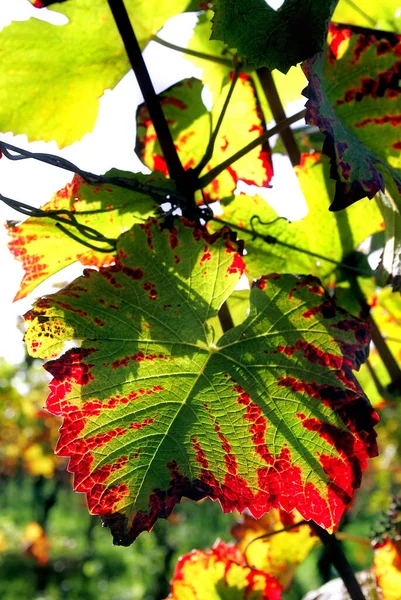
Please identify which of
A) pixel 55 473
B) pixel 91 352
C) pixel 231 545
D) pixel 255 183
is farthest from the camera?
pixel 55 473

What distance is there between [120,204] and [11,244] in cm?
15

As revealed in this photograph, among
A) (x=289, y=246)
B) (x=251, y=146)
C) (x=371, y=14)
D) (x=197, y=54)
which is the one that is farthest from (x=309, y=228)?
(x=371, y=14)

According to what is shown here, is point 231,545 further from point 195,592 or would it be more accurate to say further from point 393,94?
point 393,94

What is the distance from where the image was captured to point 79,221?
0.83 m

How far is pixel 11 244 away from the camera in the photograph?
2.77ft

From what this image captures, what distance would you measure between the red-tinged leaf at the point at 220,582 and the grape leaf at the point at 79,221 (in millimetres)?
487

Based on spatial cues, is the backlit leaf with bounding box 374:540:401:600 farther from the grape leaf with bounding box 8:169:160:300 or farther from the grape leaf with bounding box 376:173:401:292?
the grape leaf with bounding box 8:169:160:300

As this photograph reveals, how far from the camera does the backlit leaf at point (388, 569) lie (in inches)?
38.7

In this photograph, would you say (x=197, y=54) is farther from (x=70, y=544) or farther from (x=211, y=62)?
(x=70, y=544)

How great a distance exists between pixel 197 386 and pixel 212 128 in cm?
40

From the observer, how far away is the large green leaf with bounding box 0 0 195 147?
0.87 m

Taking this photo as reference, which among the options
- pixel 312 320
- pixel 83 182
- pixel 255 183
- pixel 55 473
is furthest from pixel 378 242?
pixel 55 473

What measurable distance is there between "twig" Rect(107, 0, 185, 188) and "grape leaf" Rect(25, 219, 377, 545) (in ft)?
0.45

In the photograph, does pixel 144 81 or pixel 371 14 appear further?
pixel 371 14
